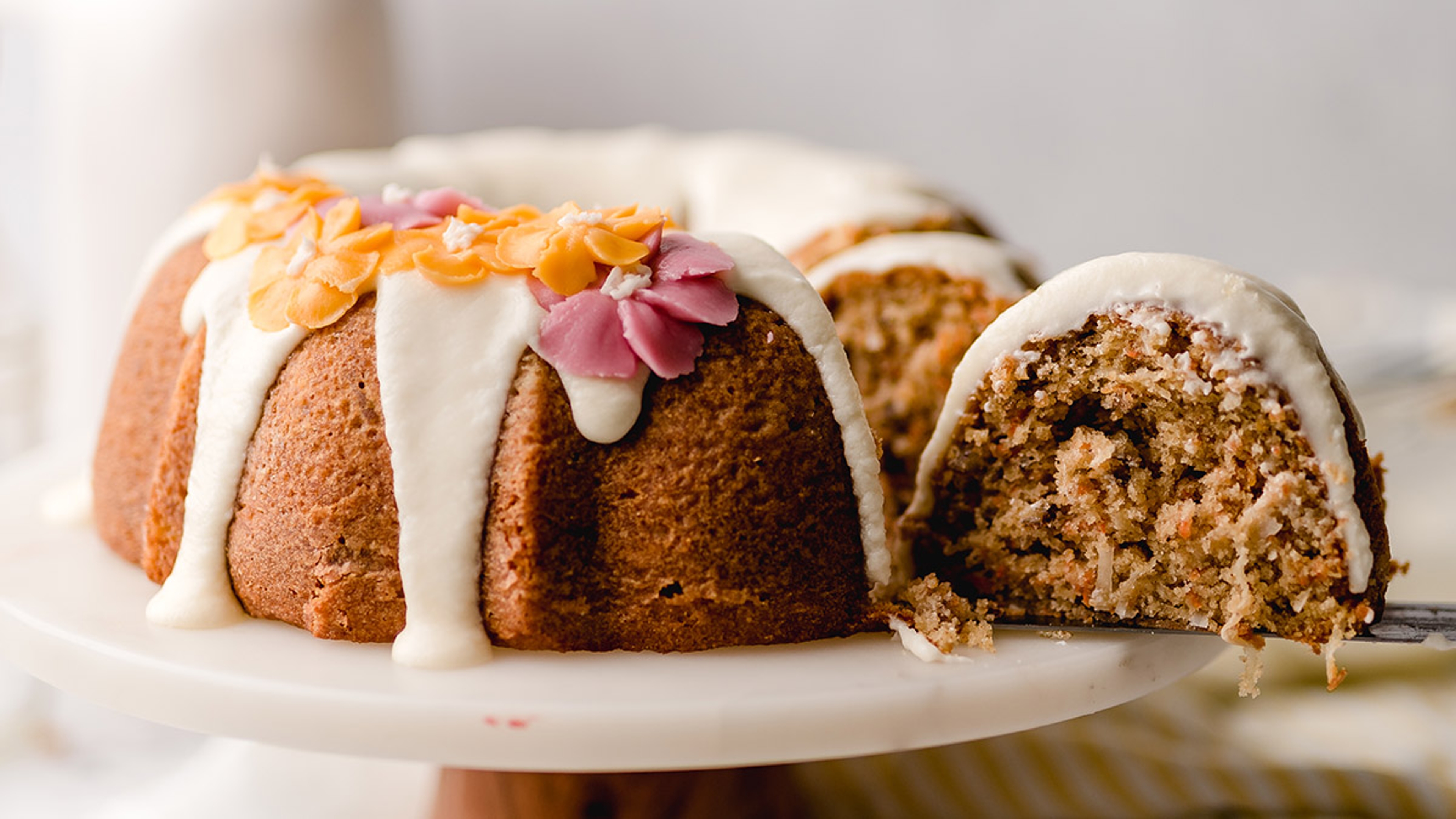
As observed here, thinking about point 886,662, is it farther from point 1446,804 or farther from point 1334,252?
point 1334,252

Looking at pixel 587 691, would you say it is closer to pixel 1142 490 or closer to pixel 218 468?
pixel 218 468

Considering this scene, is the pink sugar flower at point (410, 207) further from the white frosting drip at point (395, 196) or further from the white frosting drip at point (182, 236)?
the white frosting drip at point (182, 236)

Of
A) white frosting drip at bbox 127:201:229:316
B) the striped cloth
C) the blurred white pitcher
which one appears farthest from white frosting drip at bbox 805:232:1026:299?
the blurred white pitcher

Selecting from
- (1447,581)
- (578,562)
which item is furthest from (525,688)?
(1447,581)

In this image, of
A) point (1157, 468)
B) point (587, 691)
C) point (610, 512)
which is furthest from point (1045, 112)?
point (587, 691)

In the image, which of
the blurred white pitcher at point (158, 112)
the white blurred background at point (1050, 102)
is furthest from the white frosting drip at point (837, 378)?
the white blurred background at point (1050, 102)
